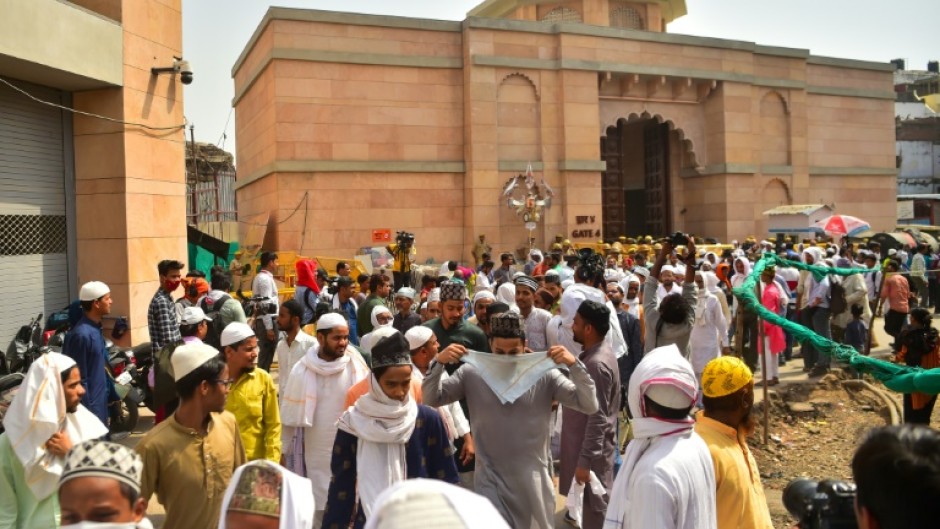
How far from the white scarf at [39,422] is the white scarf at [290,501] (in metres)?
1.10

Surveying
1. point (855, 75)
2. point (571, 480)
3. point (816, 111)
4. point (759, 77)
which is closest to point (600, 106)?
point (759, 77)

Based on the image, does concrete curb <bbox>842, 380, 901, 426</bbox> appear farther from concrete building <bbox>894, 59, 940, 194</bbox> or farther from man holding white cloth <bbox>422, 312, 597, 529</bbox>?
concrete building <bbox>894, 59, 940, 194</bbox>

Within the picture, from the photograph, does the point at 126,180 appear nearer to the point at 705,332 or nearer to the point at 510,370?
the point at 705,332

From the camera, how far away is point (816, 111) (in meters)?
26.1

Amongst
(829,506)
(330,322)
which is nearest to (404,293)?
(330,322)

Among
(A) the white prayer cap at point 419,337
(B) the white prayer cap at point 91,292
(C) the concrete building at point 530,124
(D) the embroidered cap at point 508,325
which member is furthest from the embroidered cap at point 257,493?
(C) the concrete building at point 530,124

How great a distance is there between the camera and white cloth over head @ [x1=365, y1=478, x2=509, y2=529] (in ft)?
4.88

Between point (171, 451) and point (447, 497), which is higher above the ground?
point (447, 497)

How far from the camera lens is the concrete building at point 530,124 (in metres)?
18.8

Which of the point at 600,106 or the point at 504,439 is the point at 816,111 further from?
the point at 504,439

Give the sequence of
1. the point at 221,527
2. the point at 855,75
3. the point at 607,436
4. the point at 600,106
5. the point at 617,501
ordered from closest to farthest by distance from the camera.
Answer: the point at 221,527
the point at 617,501
the point at 607,436
the point at 600,106
the point at 855,75

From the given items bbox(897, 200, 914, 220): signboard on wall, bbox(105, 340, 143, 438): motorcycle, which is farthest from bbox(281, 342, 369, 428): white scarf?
bbox(897, 200, 914, 220): signboard on wall

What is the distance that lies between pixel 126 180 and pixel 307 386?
607cm

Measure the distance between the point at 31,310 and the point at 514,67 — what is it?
1443 cm
